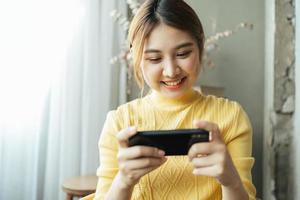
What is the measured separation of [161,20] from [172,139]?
0.25 meters

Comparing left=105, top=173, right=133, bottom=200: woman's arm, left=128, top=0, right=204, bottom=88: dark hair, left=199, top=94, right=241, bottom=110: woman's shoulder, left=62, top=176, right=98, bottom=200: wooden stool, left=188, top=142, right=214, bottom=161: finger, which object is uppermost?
left=128, top=0, right=204, bottom=88: dark hair

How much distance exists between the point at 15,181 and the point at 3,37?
0.91 metres

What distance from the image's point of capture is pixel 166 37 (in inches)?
29.2

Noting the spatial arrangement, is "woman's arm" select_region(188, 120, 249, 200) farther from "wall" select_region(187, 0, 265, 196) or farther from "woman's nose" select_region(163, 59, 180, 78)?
"wall" select_region(187, 0, 265, 196)

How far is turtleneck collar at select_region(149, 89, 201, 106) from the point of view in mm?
838

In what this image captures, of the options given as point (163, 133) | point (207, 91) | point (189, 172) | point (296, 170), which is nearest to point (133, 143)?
point (163, 133)

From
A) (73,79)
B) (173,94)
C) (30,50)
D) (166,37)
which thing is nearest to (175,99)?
(173,94)

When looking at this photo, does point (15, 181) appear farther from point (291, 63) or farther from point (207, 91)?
point (291, 63)

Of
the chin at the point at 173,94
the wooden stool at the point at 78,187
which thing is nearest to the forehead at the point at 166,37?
the chin at the point at 173,94

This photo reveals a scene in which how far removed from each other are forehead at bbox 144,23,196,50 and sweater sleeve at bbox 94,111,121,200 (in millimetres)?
208

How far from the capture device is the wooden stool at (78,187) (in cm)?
187

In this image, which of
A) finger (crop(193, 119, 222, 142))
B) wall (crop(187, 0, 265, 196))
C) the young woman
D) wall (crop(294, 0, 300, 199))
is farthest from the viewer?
wall (crop(187, 0, 265, 196))

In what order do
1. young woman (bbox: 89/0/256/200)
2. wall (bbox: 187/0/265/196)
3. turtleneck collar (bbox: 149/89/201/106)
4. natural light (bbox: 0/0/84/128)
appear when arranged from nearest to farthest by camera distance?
young woman (bbox: 89/0/256/200) → turtleneck collar (bbox: 149/89/201/106) → natural light (bbox: 0/0/84/128) → wall (bbox: 187/0/265/196)

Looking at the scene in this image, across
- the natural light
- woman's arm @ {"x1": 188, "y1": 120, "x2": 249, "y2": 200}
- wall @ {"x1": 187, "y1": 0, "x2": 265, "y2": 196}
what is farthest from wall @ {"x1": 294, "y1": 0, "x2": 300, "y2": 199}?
the natural light
